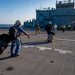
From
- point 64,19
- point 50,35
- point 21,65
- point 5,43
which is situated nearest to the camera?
point 21,65

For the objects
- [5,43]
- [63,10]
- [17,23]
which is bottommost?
[5,43]

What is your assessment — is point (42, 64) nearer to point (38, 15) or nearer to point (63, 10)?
point (63, 10)

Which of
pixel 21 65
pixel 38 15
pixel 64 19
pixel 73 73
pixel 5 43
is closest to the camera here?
pixel 73 73

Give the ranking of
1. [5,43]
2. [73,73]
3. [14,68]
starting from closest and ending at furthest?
[73,73] → [14,68] → [5,43]

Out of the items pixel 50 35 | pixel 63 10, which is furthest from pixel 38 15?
pixel 50 35

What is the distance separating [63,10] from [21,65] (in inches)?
2129

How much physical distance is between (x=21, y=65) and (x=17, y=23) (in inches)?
90.6

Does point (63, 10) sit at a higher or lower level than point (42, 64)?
higher

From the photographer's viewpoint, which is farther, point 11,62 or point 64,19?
point 64,19

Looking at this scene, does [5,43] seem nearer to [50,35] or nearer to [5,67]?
[5,67]

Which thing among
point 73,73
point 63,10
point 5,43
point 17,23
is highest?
point 63,10

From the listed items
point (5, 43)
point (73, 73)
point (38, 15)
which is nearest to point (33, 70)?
point (73, 73)

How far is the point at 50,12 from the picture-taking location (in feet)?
202

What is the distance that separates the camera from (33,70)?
241 inches
